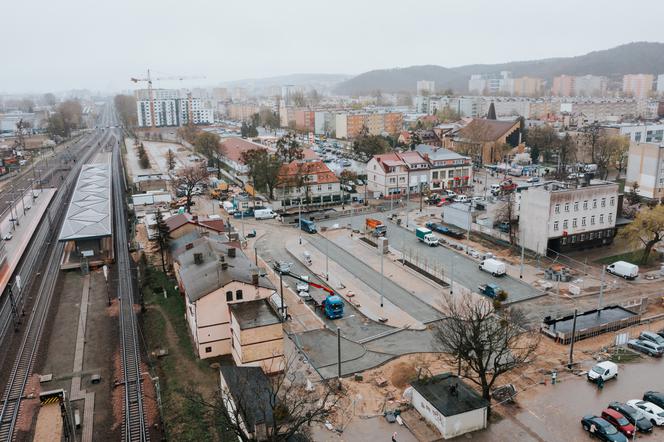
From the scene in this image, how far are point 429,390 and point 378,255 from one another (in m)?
16.9

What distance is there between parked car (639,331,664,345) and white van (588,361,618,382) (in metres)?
3.16

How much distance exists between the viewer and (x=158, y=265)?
31.8 m

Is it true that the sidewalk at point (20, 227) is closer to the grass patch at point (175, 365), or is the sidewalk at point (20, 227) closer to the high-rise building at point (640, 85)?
the grass patch at point (175, 365)

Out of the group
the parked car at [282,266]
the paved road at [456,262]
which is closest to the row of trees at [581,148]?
the paved road at [456,262]

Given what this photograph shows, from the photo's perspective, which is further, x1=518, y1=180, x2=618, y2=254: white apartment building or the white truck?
the white truck

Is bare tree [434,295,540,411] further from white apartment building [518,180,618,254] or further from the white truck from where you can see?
the white truck

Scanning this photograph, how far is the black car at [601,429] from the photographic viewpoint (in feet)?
48.5

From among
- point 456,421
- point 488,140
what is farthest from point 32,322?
point 488,140

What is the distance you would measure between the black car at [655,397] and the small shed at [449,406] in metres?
A: 5.45

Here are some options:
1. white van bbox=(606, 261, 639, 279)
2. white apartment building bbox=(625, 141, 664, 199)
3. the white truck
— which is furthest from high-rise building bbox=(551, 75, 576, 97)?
white van bbox=(606, 261, 639, 279)

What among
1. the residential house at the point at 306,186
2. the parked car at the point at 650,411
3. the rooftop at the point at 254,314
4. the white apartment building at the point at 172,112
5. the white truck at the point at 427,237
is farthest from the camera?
the white apartment building at the point at 172,112

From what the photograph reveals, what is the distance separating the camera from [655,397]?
16.8 metres

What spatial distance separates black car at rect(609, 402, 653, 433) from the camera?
1546 centimetres

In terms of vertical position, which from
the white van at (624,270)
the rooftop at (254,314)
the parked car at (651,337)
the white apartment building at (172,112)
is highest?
the white apartment building at (172,112)
